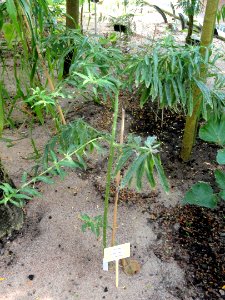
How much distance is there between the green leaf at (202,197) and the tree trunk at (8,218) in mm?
692

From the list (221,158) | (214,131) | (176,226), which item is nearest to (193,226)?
(176,226)

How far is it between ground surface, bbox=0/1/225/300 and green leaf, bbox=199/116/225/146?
0.84ft

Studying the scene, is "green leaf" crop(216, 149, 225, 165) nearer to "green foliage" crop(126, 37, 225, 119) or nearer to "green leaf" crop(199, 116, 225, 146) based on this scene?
"green leaf" crop(199, 116, 225, 146)

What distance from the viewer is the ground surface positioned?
1.23 meters

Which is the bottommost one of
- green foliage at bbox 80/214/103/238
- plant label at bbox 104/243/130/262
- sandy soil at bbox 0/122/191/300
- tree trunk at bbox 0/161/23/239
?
sandy soil at bbox 0/122/191/300

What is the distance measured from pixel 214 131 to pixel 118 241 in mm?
621

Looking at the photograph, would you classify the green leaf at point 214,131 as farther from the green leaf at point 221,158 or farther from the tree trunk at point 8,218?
the tree trunk at point 8,218

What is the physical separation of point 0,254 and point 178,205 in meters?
0.77

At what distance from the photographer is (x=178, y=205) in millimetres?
1549

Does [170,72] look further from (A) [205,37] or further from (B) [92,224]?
(B) [92,224]

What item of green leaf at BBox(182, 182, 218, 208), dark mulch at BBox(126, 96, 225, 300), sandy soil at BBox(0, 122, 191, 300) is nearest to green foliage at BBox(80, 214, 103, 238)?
sandy soil at BBox(0, 122, 191, 300)

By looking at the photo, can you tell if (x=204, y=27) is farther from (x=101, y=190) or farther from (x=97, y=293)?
(x=97, y=293)

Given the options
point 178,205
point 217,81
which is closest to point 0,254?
point 178,205

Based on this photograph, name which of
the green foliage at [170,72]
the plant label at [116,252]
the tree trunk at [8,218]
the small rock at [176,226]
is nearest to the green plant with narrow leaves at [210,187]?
the small rock at [176,226]
